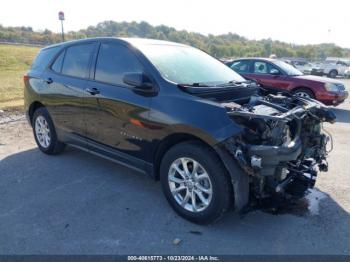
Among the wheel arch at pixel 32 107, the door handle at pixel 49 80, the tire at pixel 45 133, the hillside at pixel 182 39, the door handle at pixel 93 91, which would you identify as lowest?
the tire at pixel 45 133

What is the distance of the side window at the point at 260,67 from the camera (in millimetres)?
10734

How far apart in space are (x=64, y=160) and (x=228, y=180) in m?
3.10

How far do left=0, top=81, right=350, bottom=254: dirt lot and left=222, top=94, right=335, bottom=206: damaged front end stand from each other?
1.35ft

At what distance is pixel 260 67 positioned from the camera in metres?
10.8

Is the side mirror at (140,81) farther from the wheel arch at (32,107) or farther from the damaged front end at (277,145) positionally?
the wheel arch at (32,107)

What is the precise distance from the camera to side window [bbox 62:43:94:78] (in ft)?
15.1

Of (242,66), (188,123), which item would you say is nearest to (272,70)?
(242,66)

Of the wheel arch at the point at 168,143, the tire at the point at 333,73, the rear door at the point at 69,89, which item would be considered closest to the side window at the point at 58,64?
the rear door at the point at 69,89

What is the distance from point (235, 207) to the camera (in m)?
3.21

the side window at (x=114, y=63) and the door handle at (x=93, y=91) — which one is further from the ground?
the side window at (x=114, y=63)

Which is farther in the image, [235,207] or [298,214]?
[298,214]

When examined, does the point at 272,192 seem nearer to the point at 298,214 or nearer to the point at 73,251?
the point at 298,214

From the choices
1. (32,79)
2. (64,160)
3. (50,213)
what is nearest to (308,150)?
(50,213)

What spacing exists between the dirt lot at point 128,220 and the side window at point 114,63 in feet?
4.56
